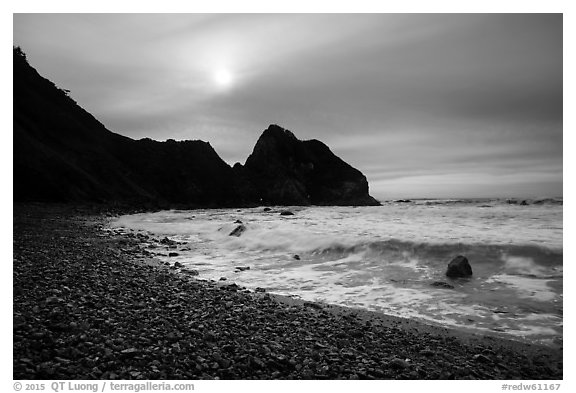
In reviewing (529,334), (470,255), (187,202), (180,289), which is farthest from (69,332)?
(187,202)

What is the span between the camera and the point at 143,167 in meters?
57.4

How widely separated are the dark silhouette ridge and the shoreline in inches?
743

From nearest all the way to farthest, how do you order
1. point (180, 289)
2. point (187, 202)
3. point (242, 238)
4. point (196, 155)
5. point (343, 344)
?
1. point (343, 344)
2. point (180, 289)
3. point (242, 238)
4. point (187, 202)
5. point (196, 155)

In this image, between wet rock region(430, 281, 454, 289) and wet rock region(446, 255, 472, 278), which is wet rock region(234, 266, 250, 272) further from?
wet rock region(446, 255, 472, 278)

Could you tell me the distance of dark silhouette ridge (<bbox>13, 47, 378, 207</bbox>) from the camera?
112 feet

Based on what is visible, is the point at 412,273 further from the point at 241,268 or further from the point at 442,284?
the point at 241,268

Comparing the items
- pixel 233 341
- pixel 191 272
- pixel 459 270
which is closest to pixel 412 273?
pixel 459 270

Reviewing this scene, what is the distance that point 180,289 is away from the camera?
6.55 meters

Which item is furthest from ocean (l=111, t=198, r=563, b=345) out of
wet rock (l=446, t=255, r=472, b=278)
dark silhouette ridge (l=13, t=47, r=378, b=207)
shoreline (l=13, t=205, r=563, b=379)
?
dark silhouette ridge (l=13, t=47, r=378, b=207)

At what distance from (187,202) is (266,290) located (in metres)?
54.7

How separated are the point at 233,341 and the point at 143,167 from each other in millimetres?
59399

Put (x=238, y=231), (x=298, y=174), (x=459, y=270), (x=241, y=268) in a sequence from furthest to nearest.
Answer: (x=298, y=174)
(x=238, y=231)
(x=241, y=268)
(x=459, y=270)

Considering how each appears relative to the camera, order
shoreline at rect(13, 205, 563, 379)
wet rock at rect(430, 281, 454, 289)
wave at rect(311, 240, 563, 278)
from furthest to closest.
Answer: wave at rect(311, 240, 563, 278)
wet rock at rect(430, 281, 454, 289)
shoreline at rect(13, 205, 563, 379)
